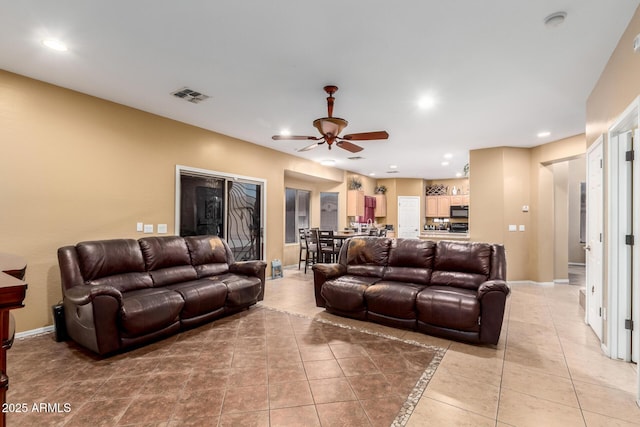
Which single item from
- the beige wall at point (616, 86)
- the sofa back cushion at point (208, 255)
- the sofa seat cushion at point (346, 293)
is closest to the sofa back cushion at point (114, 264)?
the sofa back cushion at point (208, 255)

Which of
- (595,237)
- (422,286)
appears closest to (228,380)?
(422,286)

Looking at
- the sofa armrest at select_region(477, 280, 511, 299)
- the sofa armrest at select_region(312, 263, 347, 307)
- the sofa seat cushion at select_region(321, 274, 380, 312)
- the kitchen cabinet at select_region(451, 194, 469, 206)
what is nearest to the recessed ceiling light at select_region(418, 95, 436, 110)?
the sofa armrest at select_region(477, 280, 511, 299)

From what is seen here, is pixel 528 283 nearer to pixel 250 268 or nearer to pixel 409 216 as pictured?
pixel 409 216

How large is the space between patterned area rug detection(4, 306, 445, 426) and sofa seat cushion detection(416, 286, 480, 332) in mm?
323

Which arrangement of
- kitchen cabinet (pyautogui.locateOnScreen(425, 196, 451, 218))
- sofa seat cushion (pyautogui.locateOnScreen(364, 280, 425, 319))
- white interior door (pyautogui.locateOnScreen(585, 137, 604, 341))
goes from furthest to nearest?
kitchen cabinet (pyautogui.locateOnScreen(425, 196, 451, 218)), sofa seat cushion (pyautogui.locateOnScreen(364, 280, 425, 319)), white interior door (pyautogui.locateOnScreen(585, 137, 604, 341))

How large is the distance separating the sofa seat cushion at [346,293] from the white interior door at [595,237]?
94.6 inches

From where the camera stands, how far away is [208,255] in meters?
4.39

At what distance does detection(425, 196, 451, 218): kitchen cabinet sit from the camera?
10539mm

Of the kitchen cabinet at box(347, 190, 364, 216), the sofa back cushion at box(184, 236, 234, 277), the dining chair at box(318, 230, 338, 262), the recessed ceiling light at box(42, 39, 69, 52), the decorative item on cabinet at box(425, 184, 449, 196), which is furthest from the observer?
the decorative item on cabinet at box(425, 184, 449, 196)

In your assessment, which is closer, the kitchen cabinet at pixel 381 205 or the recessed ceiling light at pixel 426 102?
the recessed ceiling light at pixel 426 102

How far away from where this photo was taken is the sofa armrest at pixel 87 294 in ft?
8.87

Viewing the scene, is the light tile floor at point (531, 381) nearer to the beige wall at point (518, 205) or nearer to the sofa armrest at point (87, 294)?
the beige wall at point (518, 205)

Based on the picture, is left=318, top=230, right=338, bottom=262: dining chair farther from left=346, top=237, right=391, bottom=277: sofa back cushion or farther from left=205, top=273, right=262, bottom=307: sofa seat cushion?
left=205, top=273, right=262, bottom=307: sofa seat cushion

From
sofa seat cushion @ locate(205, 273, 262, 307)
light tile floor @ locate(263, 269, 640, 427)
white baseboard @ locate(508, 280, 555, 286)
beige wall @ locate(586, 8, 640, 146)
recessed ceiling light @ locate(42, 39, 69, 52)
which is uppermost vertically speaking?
recessed ceiling light @ locate(42, 39, 69, 52)
